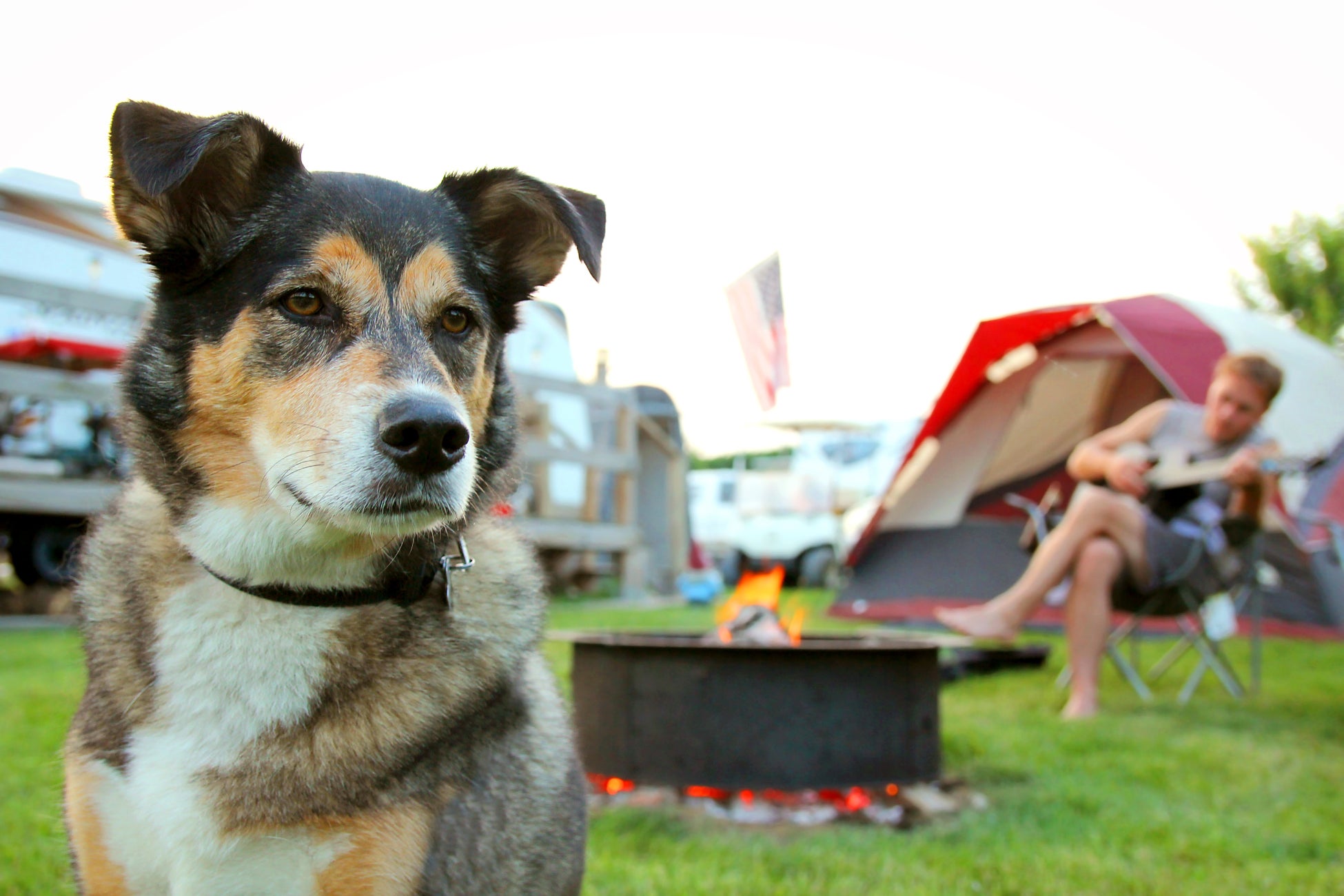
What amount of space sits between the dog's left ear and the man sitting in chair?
3766 millimetres

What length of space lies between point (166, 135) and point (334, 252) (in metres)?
0.34

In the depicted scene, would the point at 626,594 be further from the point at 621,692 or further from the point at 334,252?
the point at 334,252

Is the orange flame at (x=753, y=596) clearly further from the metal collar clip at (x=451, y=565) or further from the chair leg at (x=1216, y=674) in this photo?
the metal collar clip at (x=451, y=565)

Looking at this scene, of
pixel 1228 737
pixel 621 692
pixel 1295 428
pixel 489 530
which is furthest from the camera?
pixel 1295 428

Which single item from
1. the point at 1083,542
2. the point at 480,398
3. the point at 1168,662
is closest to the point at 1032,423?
the point at 1168,662

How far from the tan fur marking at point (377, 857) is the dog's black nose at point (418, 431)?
591 mm

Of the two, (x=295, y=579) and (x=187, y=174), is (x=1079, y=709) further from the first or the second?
(x=187, y=174)

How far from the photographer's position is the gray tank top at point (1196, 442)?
5934 mm

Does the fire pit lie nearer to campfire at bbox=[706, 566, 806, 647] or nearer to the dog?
campfire at bbox=[706, 566, 806, 647]

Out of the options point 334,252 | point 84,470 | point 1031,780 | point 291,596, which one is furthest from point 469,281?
point 84,470

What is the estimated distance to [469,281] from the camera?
7.16 feet

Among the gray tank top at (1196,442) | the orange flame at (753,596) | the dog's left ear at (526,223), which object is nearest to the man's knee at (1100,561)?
the gray tank top at (1196,442)

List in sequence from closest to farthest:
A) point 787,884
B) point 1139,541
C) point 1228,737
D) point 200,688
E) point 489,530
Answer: point 200,688 < point 489,530 < point 787,884 < point 1228,737 < point 1139,541

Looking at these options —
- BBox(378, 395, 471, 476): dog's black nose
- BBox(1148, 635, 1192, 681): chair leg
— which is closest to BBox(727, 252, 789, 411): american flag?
BBox(378, 395, 471, 476): dog's black nose
